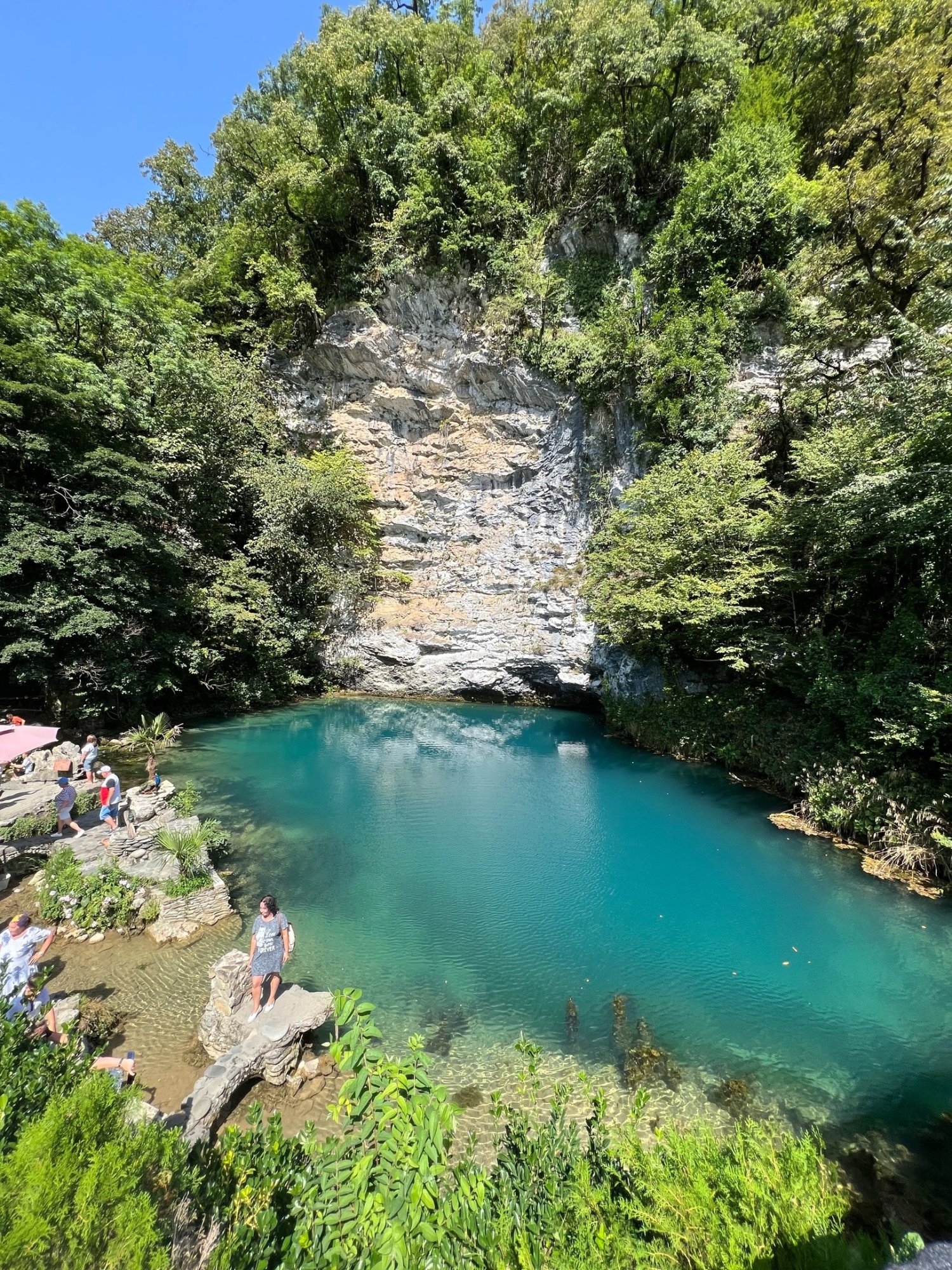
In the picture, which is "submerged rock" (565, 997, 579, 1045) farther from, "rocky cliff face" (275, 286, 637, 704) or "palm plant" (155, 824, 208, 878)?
"rocky cliff face" (275, 286, 637, 704)

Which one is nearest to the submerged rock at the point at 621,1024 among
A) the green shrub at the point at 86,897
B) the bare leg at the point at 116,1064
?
the bare leg at the point at 116,1064

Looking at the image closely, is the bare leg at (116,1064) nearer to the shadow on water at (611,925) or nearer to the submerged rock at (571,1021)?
the shadow on water at (611,925)

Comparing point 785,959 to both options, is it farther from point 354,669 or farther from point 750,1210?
point 354,669

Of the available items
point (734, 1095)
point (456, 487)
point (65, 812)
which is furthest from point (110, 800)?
point (456, 487)

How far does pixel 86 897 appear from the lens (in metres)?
6.32

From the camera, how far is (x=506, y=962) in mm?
6227

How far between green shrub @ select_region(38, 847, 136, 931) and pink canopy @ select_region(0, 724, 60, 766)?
210 centimetres

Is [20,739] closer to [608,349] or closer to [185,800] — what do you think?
[185,800]

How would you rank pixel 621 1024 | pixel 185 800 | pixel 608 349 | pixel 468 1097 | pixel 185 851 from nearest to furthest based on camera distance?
pixel 468 1097
pixel 621 1024
pixel 185 851
pixel 185 800
pixel 608 349

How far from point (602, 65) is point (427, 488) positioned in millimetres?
15867

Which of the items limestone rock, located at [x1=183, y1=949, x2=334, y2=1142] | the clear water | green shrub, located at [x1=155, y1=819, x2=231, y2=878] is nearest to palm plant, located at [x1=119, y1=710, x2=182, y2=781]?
the clear water

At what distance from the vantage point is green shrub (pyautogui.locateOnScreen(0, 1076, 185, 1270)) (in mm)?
1312

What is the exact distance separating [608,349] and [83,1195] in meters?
20.8

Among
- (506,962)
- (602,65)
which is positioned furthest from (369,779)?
(602,65)
